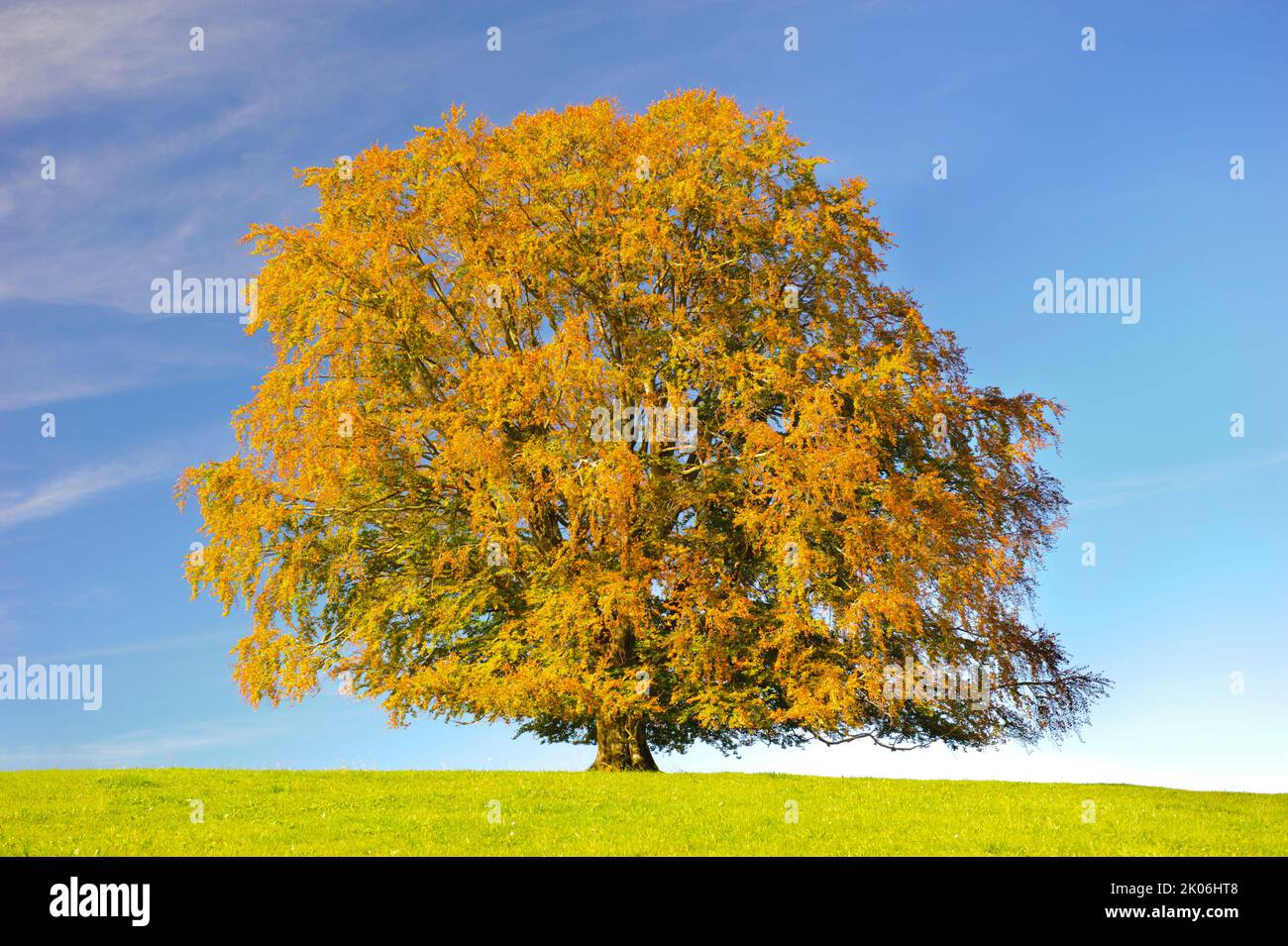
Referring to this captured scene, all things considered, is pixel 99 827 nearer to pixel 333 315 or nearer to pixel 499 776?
pixel 499 776

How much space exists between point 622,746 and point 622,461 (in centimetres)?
681

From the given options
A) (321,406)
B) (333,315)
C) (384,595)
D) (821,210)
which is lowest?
(384,595)

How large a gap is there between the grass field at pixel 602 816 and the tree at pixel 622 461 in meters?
2.53

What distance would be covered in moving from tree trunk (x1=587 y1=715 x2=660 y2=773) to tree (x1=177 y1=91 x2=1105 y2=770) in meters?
0.07

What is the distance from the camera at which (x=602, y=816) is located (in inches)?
637

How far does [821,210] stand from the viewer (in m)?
24.2

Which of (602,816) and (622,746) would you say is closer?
(602,816)

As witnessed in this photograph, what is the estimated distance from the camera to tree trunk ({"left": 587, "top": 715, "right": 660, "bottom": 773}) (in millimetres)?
23578

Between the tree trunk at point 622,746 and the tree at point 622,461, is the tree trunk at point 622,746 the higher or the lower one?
the lower one

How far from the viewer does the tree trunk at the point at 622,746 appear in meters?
23.6

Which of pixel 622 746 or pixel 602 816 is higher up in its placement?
pixel 622 746

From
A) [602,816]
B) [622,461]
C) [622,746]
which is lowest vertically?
[602,816]
